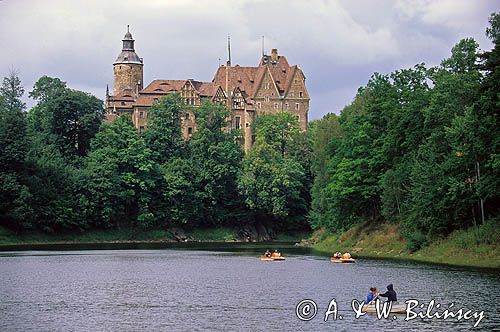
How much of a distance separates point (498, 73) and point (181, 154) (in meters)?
91.0

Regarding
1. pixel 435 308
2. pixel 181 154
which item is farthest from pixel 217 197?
pixel 435 308

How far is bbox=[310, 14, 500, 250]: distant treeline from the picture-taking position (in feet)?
214

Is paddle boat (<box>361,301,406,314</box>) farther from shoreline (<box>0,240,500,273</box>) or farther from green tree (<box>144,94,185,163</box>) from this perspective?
green tree (<box>144,94,185,163</box>)

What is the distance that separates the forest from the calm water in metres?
7.85

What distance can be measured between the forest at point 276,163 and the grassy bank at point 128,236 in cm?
105

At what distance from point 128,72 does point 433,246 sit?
384 ft

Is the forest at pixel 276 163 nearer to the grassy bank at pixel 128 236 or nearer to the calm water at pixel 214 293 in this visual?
the grassy bank at pixel 128 236

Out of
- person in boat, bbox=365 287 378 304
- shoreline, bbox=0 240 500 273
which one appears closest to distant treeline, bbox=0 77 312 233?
shoreline, bbox=0 240 500 273

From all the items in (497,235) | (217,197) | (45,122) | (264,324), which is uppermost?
(45,122)

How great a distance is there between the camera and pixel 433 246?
74.2 metres

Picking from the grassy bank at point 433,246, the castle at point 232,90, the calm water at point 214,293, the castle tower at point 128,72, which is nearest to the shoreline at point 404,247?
the grassy bank at point 433,246

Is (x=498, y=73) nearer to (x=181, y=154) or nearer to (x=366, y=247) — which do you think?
(x=366, y=247)

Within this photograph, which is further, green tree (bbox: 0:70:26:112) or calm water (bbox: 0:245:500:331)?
green tree (bbox: 0:70:26:112)

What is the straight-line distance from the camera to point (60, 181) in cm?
12588
